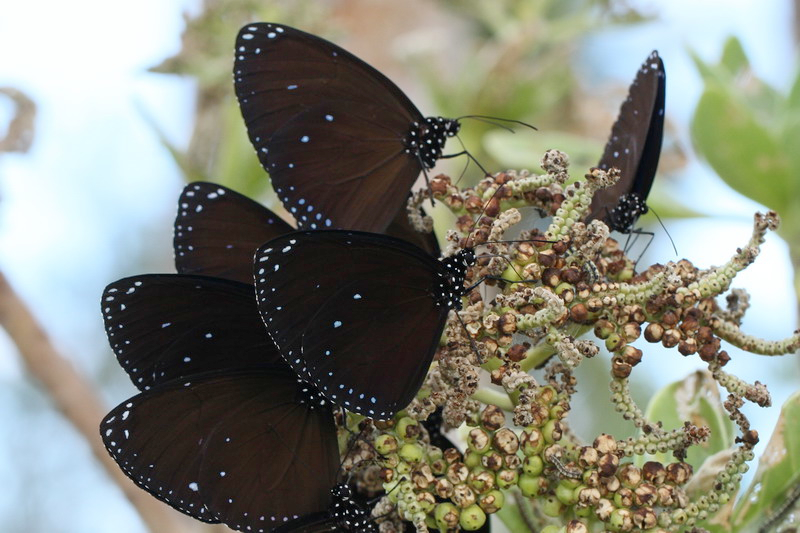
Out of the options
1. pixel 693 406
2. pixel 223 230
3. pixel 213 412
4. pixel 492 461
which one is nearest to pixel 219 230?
pixel 223 230

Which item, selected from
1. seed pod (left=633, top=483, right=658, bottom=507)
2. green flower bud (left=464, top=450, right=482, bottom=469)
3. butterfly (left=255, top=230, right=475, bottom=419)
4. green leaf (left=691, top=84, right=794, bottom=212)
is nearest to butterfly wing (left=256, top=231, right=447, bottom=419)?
butterfly (left=255, top=230, right=475, bottom=419)

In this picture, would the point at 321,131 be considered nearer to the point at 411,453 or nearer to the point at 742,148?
the point at 411,453

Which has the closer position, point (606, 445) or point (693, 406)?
point (606, 445)

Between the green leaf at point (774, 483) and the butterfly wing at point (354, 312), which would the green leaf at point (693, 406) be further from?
the butterfly wing at point (354, 312)

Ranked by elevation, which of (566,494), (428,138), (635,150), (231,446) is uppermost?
(635,150)

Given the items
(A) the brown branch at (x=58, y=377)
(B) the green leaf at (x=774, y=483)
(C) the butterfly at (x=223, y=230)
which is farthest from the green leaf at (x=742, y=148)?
(A) the brown branch at (x=58, y=377)

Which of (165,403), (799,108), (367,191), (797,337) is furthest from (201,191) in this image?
(799,108)

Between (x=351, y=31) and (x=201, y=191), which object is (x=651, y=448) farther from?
(x=351, y=31)
